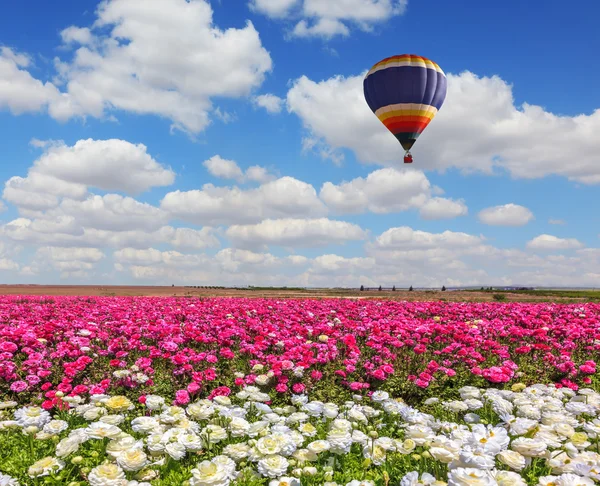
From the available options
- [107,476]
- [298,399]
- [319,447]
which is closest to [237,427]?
[319,447]

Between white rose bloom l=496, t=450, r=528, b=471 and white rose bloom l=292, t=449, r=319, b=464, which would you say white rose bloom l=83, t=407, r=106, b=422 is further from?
white rose bloom l=496, t=450, r=528, b=471

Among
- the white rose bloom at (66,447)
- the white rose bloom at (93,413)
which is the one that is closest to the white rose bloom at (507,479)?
the white rose bloom at (66,447)

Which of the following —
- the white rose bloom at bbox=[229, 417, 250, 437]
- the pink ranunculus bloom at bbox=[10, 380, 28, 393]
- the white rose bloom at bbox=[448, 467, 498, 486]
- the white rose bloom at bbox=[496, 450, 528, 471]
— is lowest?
the pink ranunculus bloom at bbox=[10, 380, 28, 393]

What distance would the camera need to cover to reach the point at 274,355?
32.2 ft

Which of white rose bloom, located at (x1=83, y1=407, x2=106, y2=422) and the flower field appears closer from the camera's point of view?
the flower field

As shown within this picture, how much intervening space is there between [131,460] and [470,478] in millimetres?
2725

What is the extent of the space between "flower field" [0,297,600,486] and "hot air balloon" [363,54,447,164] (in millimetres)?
16035

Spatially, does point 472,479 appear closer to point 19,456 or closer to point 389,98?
point 19,456

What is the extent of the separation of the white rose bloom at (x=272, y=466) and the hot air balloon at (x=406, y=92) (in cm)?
2765

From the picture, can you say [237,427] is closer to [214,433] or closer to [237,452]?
[214,433]

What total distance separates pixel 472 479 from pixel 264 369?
6.04 m

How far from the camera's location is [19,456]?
5.54 meters

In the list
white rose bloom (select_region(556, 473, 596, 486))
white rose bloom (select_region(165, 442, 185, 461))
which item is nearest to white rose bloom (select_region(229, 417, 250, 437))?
white rose bloom (select_region(165, 442, 185, 461))

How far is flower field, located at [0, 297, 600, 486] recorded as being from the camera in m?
4.29
